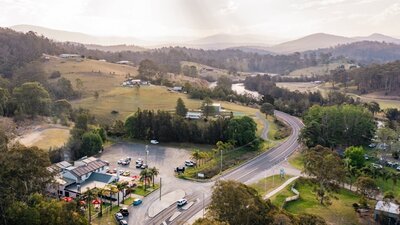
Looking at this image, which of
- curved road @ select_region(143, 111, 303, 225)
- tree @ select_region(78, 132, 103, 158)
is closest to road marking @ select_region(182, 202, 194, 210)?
curved road @ select_region(143, 111, 303, 225)

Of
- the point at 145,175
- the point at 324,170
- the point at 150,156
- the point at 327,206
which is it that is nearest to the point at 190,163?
the point at 150,156

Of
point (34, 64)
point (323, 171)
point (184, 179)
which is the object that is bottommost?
point (184, 179)

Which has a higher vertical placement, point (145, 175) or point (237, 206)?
point (237, 206)

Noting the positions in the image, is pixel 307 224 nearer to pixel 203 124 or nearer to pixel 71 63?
pixel 203 124

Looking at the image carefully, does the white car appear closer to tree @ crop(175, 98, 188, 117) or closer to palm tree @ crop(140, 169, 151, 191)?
palm tree @ crop(140, 169, 151, 191)

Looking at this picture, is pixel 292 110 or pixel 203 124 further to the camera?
pixel 292 110

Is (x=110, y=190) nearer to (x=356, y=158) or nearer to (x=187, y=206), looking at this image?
(x=187, y=206)

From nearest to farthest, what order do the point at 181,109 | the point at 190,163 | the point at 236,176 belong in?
the point at 236,176
the point at 190,163
the point at 181,109

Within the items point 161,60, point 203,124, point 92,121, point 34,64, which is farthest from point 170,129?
point 161,60
